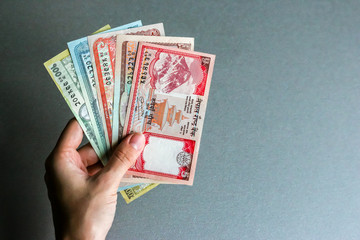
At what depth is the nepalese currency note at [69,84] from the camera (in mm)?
765

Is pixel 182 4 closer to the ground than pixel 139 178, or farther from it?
farther from it

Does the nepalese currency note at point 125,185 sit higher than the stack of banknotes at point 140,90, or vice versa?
the stack of banknotes at point 140,90

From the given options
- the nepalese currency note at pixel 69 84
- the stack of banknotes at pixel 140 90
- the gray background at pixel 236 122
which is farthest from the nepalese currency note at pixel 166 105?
the gray background at pixel 236 122

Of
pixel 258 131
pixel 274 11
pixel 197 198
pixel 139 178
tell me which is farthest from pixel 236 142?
pixel 274 11

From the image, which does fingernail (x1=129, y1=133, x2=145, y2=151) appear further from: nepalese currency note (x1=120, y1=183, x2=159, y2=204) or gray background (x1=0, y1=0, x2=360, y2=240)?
gray background (x1=0, y1=0, x2=360, y2=240)

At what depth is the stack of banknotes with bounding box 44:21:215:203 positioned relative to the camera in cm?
77

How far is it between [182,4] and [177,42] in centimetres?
36

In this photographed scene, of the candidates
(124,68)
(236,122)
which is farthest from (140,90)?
(236,122)

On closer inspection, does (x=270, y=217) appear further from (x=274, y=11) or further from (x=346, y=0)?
(x=346, y=0)

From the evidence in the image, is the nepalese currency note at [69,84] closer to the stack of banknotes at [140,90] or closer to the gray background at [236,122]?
the stack of banknotes at [140,90]

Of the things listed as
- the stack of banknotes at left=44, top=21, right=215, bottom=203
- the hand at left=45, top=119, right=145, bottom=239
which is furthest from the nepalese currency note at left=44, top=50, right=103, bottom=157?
the hand at left=45, top=119, right=145, bottom=239

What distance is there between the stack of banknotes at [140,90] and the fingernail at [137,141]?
0.03 metres

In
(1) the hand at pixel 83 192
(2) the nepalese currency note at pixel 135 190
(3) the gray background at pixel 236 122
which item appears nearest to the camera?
(1) the hand at pixel 83 192

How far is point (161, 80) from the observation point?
789 mm
